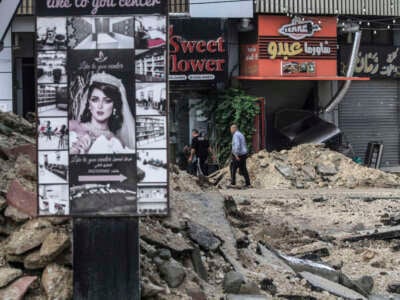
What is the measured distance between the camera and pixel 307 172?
24.8 m

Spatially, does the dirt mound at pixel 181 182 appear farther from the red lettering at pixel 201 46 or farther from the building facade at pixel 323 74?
the building facade at pixel 323 74

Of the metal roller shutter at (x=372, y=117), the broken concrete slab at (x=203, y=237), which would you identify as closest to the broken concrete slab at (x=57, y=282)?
the broken concrete slab at (x=203, y=237)

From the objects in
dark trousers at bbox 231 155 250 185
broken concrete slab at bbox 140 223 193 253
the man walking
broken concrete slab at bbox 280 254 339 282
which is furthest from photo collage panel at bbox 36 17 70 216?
dark trousers at bbox 231 155 250 185

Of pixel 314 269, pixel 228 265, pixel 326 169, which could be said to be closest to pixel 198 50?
pixel 326 169

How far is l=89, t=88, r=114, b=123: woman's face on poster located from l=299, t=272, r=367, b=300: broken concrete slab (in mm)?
3420

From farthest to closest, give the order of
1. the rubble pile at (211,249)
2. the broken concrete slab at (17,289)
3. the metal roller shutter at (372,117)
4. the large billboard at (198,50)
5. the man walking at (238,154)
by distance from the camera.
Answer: the metal roller shutter at (372,117) < the large billboard at (198,50) < the man walking at (238,154) < the rubble pile at (211,249) < the broken concrete slab at (17,289)

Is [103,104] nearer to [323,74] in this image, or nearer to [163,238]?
[163,238]

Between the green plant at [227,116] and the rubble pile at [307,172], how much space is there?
75.9 inches

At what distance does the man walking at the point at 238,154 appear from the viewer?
72.5 ft

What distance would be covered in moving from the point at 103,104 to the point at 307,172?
18.7 metres

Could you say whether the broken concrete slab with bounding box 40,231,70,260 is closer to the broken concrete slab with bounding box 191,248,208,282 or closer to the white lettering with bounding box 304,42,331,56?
the broken concrete slab with bounding box 191,248,208,282

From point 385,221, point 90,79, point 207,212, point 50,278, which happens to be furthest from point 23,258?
point 385,221

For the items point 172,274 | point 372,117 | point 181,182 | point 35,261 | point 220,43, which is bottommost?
point 172,274

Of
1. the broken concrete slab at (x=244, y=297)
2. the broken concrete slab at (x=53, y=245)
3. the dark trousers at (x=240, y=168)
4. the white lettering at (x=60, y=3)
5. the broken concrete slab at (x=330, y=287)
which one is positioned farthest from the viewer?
the dark trousers at (x=240, y=168)
